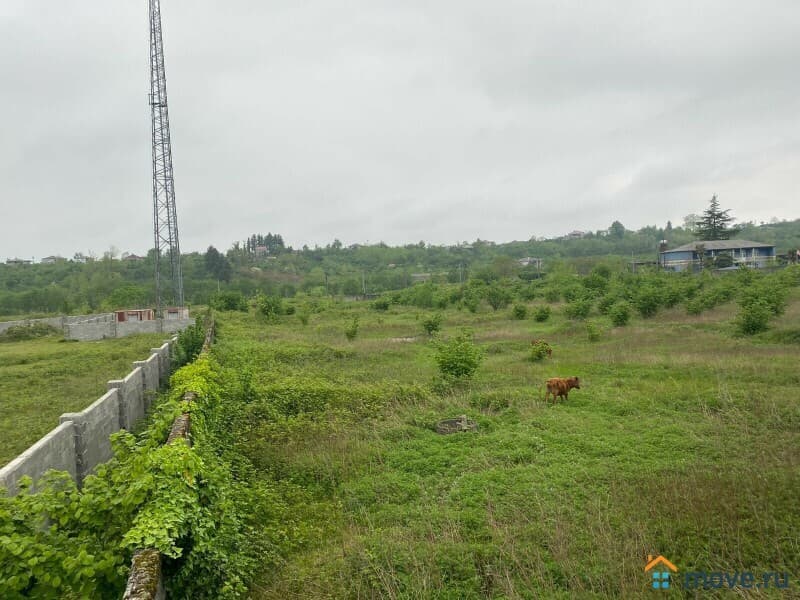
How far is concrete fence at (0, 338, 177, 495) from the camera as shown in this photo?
16.7ft

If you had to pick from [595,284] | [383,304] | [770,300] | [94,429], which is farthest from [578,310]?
[94,429]

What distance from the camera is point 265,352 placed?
16.7 m

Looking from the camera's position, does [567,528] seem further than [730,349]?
No

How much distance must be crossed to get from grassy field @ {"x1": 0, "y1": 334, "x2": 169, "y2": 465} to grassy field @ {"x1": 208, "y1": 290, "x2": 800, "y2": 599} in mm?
3736

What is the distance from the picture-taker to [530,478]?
6102mm

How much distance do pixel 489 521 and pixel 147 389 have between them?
8.44 meters

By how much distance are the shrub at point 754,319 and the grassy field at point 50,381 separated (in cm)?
1892

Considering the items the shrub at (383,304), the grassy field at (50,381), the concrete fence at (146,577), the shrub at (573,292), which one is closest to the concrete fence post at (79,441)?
the grassy field at (50,381)

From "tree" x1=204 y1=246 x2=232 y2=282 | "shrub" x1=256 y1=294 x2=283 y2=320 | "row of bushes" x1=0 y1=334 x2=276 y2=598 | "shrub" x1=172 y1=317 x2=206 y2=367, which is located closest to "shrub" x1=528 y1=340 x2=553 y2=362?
"shrub" x1=172 y1=317 x2=206 y2=367

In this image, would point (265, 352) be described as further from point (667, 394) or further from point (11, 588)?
point (11, 588)

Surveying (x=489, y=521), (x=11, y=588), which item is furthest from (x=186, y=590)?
(x=489, y=521)

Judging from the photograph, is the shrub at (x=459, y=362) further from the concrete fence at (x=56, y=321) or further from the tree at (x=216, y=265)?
the tree at (x=216, y=265)

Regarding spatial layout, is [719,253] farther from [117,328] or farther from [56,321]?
[56,321]

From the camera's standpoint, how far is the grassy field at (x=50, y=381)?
9.59 m
